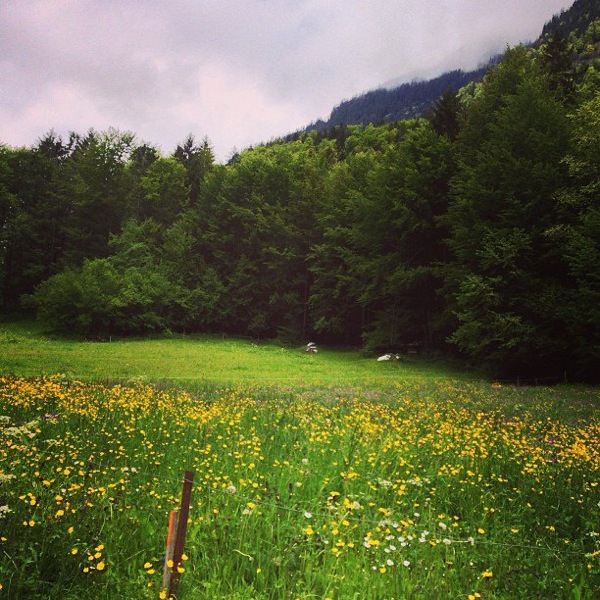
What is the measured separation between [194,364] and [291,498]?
20.3 metres

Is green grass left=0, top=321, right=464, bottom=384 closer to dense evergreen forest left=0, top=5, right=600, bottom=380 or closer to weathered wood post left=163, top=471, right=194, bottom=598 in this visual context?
dense evergreen forest left=0, top=5, right=600, bottom=380

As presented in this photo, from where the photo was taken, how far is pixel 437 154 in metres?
33.5

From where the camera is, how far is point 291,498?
5965 mm

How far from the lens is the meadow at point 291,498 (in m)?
4.23

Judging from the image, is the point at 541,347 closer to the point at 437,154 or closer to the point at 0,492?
the point at 437,154

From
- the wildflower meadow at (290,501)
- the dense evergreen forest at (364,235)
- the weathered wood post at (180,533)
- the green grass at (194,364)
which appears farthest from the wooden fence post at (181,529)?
the dense evergreen forest at (364,235)

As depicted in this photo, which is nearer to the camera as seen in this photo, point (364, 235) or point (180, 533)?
point (180, 533)

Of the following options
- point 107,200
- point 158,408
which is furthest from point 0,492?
point 107,200

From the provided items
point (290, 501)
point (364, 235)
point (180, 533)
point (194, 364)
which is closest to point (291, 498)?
point (290, 501)

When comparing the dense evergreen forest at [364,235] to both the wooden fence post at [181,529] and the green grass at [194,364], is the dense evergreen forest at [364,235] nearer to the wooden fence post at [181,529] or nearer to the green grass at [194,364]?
the green grass at [194,364]

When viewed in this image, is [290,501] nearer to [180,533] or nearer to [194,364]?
[180,533]

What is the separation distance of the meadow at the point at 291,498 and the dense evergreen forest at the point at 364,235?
13.4 meters

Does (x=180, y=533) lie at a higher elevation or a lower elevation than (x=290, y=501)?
higher

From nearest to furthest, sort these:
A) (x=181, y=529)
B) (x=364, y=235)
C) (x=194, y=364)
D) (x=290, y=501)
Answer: (x=181, y=529)
(x=290, y=501)
(x=194, y=364)
(x=364, y=235)
